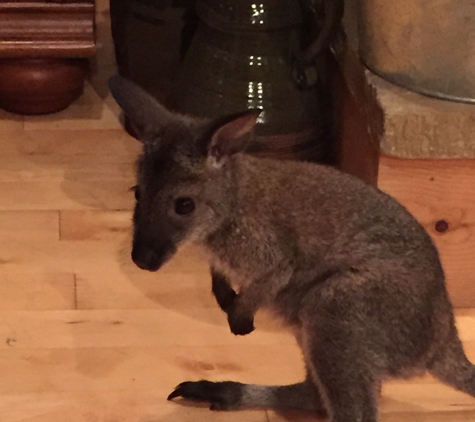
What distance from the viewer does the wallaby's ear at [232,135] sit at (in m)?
1.38

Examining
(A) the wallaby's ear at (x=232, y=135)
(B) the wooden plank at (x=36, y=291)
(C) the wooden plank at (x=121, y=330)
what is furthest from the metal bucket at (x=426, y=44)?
(B) the wooden plank at (x=36, y=291)

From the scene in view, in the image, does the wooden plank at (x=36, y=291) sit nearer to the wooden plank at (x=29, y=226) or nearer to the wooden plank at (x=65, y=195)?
the wooden plank at (x=29, y=226)

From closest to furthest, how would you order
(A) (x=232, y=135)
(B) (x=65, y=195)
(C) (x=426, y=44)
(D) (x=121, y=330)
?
(A) (x=232, y=135) → (C) (x=426, y=44) → (D) (x=121, y=330) → (B) (x=65, y=195)

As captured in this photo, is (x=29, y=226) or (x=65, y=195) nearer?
(x=29, y=226)

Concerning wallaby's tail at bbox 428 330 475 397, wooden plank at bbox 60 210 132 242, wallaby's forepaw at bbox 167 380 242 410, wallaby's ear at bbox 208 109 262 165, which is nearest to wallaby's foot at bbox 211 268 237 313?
wallaby's forepaw at bbox 167 380 242 410

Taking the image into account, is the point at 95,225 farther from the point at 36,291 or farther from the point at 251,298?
the point at 251,298

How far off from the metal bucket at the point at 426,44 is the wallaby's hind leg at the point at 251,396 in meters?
0.69

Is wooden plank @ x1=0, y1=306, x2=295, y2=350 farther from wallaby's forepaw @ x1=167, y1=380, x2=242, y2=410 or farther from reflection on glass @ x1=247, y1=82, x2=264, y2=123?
reflection on glass @ x1=247, y1=82, x2=264, y2=123

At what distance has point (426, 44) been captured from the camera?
1794mm

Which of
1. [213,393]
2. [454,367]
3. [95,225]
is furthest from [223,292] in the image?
A: [95,225]

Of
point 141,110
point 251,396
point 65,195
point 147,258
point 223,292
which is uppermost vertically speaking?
point 141,110

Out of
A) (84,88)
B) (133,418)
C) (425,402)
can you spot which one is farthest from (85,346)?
(84,88)

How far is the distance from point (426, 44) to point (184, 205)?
0.68 meters

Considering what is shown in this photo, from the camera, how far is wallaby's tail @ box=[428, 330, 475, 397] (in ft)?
5.13
